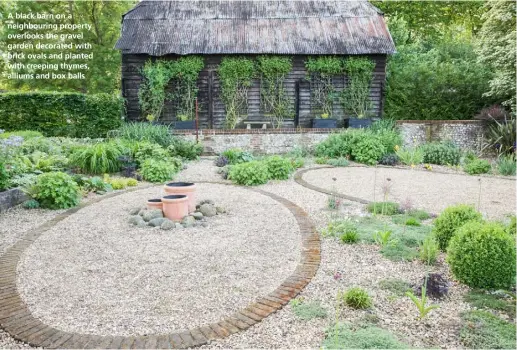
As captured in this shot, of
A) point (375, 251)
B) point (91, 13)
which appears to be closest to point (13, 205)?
point (375, 251)

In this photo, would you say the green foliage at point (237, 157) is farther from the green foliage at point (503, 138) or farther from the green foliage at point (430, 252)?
the green foliage at point (503, 138)

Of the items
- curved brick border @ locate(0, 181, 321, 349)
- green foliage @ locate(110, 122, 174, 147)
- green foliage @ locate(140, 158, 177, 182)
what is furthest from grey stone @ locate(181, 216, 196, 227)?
green foliage @ locate(110, 122, 174, 147)

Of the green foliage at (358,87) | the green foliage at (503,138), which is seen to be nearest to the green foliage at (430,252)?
the green foliage at (503,138)

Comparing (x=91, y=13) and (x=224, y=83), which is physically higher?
(x=91, y=13)

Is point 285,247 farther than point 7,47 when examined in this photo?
No

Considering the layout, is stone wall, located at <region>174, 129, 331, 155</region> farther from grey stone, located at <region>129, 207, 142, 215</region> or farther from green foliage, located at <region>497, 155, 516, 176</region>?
grey stone, located at <region>129, 207, 142, 215</region>

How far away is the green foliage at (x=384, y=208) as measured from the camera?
5828 millimetres

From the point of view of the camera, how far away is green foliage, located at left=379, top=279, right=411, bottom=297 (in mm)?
3422

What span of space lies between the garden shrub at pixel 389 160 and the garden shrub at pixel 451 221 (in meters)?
6.54

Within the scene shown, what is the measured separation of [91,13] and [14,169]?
17.6 metres

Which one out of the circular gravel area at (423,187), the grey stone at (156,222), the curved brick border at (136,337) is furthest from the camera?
the circular gravel area at (423,187)

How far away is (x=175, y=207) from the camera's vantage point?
17.9 ft

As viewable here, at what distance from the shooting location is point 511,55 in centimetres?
1183

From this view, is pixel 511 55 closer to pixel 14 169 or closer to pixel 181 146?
pixel 181 146
